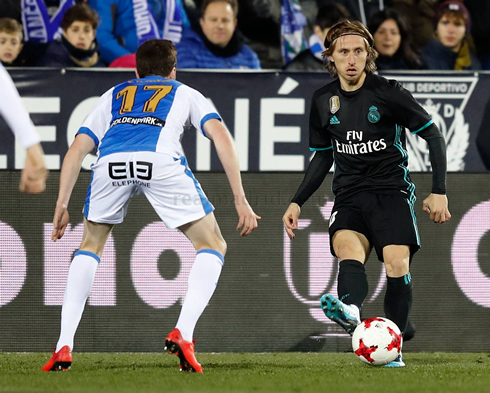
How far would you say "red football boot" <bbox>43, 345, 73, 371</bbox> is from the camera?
4.28 meters

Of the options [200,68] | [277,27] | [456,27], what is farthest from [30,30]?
[456,27]

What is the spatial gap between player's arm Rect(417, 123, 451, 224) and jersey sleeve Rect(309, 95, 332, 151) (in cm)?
57

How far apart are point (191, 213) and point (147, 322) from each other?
1.90 m

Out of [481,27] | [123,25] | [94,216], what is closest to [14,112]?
[94,216]

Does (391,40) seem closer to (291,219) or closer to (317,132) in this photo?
(317,132)

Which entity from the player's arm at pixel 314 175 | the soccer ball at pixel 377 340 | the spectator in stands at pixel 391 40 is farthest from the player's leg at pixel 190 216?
the spectator in stands at pixel 391 40

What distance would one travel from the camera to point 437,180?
464 centimetres

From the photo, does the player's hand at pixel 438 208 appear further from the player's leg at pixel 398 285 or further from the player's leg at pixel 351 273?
the player's leg at pixel 351 273

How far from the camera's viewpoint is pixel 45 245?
6078 mm

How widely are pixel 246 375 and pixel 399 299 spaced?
101 centimetres

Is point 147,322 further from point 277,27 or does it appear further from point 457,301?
point 277,27

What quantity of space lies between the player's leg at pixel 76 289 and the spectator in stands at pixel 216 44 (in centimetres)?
392

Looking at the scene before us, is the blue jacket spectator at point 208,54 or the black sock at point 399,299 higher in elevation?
the blue jacket spectator at point 208,54

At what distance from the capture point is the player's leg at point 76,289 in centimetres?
430
